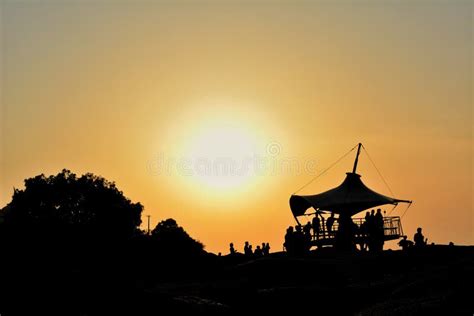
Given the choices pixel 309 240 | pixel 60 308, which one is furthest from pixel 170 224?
pixel 60 308

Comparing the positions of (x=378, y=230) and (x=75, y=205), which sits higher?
(x=75, y=205)

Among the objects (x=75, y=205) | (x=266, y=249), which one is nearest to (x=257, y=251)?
(x=266, y=249)

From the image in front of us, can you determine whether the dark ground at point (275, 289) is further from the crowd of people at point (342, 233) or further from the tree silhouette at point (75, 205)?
the tree silhouette at point (75, 205)

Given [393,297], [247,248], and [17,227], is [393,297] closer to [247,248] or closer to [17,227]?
[247,248]

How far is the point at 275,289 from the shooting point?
3241cm

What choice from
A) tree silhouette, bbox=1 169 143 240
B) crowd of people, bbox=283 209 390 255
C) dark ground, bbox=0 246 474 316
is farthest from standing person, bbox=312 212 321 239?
tree silhouette, bbox=1 169 143 240

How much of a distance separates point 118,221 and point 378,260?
45.4m

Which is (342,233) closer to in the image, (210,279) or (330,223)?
(330,223)

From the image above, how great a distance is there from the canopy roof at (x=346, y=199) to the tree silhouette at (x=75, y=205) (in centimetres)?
2336

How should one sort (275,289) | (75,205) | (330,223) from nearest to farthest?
(275,289), (330,223), (75,205)

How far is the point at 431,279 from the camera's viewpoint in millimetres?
27172

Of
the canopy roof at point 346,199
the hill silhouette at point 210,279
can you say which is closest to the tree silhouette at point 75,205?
the hill silhouette at point 210,279

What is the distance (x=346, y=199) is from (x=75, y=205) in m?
36.3

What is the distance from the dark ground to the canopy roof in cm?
1048
